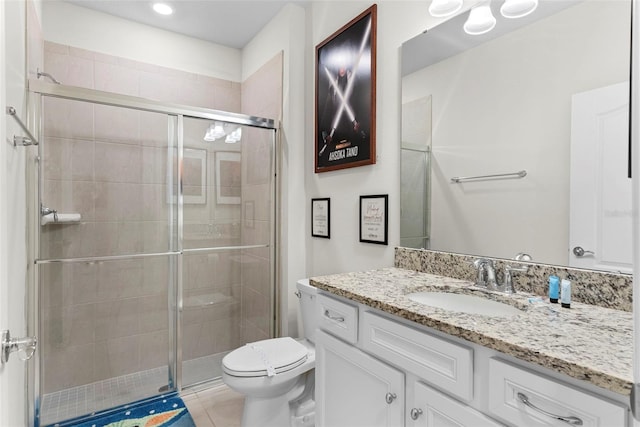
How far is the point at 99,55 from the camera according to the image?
2.48 metres

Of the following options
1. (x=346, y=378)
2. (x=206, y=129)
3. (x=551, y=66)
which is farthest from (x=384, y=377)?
(x=206, y=129)

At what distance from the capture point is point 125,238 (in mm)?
2193

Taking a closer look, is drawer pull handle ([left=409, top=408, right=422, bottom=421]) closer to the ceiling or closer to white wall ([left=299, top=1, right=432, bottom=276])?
white wall ([left=299, top=1, right=432, bottom=276])

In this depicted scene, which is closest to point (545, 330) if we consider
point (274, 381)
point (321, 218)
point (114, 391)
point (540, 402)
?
point (540, 402)

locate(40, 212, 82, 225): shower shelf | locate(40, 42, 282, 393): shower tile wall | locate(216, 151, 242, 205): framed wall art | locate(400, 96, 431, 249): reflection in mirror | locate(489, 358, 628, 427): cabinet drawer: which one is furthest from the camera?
locate(216, 151, 242, 205): framed wall art

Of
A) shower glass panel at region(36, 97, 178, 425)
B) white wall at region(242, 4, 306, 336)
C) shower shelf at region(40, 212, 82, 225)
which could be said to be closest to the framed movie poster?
white wall at region(242, 4, 306, 336)

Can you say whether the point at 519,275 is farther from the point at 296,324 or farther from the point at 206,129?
the point at 206,129

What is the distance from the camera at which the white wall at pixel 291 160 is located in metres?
2.47

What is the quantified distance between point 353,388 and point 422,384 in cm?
35

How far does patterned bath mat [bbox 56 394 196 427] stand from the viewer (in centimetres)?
191

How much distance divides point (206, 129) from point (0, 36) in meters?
1.59

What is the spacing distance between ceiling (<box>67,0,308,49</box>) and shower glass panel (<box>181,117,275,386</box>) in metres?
0.87

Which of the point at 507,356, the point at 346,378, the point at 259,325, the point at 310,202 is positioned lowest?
the point at 259,325

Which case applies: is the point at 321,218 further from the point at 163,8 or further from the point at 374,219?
the point at 163,8
